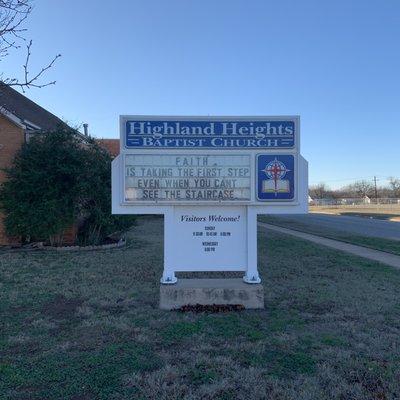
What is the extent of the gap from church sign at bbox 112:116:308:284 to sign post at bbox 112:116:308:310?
0.02 meters

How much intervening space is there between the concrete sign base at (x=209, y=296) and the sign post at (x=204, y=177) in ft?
1.00

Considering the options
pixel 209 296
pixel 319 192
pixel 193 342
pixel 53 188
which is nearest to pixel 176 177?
pixel 209 296

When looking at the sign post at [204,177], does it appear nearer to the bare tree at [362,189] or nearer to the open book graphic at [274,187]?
the open book graphic at [274,187]

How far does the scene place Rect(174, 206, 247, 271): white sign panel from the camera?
7.05 meters

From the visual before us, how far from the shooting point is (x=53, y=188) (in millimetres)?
13484

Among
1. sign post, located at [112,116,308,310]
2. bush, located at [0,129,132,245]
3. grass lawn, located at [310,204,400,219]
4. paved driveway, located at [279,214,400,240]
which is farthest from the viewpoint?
grass lawn, located at [310,204,400,219]

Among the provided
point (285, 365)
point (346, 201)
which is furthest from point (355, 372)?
point (346, 201)

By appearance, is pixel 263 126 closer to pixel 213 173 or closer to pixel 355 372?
pixel 213 173

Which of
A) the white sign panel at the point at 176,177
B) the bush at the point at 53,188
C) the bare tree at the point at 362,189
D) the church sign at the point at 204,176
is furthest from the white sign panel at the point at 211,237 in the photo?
the bare tree at the point at 362,189

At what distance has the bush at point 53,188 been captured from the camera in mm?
13320

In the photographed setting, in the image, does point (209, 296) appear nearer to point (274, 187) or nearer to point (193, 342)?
point (193, 342)

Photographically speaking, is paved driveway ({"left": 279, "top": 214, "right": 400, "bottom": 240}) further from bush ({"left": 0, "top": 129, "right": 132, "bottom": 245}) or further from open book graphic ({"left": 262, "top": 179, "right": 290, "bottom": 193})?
open book graphic ({"left": 262, "top": 179, "right": 290, "bottom": 193})

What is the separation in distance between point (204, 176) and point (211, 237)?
99cm

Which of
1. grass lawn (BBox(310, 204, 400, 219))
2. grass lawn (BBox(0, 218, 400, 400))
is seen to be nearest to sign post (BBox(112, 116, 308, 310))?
grass lawn (BBox(0, 218, 400, 400))
